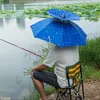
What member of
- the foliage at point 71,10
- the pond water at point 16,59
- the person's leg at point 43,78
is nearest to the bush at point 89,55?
the pond water at point 16,59

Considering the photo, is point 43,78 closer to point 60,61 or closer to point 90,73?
point 60,61

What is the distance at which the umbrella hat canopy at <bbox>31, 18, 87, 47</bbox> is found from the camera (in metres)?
2.77

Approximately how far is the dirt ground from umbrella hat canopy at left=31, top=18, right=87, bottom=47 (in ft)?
3.18

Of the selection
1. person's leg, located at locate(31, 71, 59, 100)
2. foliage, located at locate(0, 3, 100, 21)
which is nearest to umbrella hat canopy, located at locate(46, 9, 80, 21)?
person's leg, located at locate(31, 71, 59, 100)

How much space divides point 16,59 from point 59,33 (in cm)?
273

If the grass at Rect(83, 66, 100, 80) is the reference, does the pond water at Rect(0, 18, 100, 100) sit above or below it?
below

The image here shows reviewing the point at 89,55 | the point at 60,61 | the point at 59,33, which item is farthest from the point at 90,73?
the point at 59,33

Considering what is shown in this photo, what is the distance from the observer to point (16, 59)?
5406mm

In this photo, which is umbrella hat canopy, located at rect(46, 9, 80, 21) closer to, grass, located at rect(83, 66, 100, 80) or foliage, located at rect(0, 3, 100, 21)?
grass, located at rect(83, 66, 100, 80)

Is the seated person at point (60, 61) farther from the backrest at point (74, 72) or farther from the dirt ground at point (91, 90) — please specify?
the dirt ground at point (91, 90)

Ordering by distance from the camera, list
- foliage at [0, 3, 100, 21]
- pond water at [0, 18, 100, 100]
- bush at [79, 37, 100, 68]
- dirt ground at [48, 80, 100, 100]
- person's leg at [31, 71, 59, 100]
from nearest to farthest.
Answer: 1. person's leg at [31, 71, 59, 100]
2. dirt ground at [48, 80, 100, 100]
3. pond water at [0, 18, 100, 100]
4. bush at [79, 37, 100, 68]
5. foliage at [0, 3, 100, 21]

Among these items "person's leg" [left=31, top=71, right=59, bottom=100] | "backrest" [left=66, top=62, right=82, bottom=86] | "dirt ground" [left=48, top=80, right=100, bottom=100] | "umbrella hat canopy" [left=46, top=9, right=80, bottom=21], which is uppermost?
"umbrella hat canopy" [left=46, top=9, right=80, bottom=21]

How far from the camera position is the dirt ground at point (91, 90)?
360 cm

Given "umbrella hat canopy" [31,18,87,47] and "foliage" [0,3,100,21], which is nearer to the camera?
"umbrella hat canopy" [31,18,87,47]
